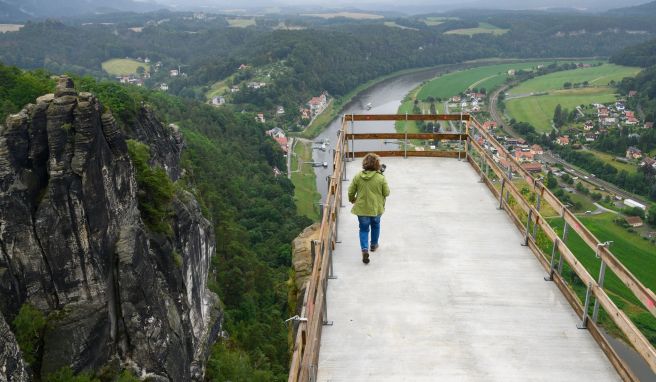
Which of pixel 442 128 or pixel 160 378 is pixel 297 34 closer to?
pixel 442 128

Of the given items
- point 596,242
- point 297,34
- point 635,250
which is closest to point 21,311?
point 596,242

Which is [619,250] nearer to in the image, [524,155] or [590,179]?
[590,179]

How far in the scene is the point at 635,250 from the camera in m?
52.5

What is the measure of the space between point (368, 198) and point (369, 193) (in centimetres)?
7

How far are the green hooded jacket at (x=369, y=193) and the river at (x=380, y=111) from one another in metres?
24.1

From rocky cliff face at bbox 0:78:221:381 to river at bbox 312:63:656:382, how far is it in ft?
61.8

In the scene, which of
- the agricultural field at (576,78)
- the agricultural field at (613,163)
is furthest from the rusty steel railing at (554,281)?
the agricultural field at (576,78)

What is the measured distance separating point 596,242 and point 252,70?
151m

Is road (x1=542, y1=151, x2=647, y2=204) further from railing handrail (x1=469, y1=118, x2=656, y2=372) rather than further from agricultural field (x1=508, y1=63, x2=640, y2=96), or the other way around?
railing handrail (x1=469, y1=118, x2=656, y2=372)

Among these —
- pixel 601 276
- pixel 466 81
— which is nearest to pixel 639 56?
pixel 466 81

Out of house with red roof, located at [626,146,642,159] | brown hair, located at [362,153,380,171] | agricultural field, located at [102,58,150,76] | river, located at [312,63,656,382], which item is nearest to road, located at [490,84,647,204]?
house with red roof, located at [626,146,642,159]

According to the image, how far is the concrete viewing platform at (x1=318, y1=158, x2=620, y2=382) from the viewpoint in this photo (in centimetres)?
595

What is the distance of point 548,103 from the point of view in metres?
119

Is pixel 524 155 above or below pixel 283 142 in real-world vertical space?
above
